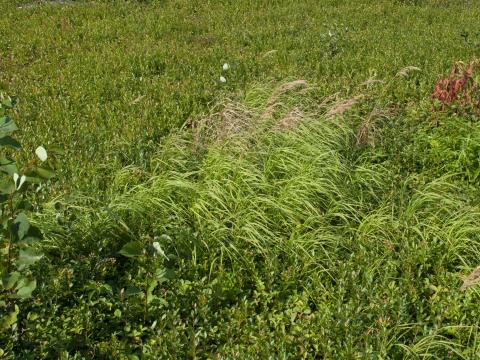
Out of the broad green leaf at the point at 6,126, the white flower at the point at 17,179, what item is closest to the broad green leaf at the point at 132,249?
the white flower at the point at 17,179

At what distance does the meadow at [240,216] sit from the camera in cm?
407

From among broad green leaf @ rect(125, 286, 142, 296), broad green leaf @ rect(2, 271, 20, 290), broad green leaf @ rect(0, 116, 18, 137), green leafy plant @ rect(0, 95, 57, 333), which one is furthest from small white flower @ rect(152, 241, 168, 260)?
broad green leaf @ rect(0, 116, 18, 137)

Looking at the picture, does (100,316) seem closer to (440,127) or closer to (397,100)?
(440,127)

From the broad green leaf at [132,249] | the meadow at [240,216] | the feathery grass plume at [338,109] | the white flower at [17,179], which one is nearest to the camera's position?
the white flower at [17,179]

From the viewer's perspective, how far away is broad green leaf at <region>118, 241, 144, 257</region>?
4383 mm

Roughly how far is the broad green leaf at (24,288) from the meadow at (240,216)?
40mm

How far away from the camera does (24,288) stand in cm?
353

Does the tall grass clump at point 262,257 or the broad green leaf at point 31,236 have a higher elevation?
the broad green leaf at point 31,236

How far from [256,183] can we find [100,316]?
2.12 meters

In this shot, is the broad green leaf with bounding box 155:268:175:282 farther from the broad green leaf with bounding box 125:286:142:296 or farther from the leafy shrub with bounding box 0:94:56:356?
the leafy shrub with bounding box 0:94:56:356

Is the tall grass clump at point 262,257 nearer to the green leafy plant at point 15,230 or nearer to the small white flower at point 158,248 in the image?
the small white flower at point 158,248

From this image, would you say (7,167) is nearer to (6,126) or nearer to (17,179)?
(17,179)

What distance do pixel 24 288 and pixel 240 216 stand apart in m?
2.27

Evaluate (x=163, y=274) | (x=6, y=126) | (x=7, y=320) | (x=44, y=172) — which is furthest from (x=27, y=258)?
(x=163, y=274)
